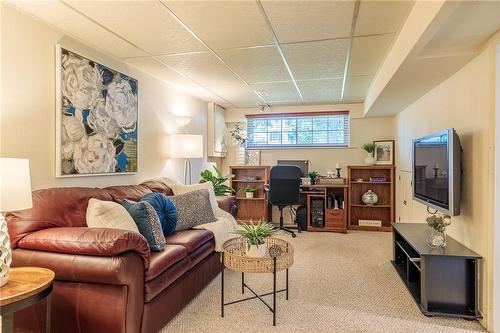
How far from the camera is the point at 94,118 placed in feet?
8.96

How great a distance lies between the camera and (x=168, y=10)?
82.0 inches

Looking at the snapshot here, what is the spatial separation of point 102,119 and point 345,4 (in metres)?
2.29

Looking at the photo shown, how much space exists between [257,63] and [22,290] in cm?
271

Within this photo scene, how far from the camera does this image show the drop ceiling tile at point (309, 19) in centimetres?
201

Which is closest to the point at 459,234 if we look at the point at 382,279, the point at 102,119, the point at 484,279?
the point at 484,279

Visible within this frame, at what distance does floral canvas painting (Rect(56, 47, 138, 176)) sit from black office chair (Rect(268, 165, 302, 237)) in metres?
2.15

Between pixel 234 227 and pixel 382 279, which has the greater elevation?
pixel 234 227

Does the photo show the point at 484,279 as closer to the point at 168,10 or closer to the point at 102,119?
the point at 168,10

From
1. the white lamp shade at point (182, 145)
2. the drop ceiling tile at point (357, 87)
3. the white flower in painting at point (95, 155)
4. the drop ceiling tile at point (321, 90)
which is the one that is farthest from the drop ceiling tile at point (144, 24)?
the drop ceiling tile at point (357, 87)

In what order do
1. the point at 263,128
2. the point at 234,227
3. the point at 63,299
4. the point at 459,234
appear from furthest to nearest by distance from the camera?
1. the point at 263,128
2. the point at 234,227
3. the point at 459,234
4. the point at 63,299

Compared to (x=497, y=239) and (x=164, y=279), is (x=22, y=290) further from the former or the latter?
(x=497, y=239)

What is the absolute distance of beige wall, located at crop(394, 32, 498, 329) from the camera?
2.04 m

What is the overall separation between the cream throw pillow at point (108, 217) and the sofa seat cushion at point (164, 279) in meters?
0.40

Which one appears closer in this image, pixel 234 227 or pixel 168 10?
pixel 168 10
